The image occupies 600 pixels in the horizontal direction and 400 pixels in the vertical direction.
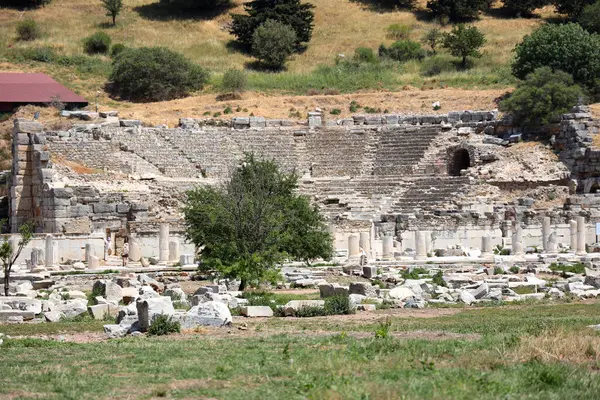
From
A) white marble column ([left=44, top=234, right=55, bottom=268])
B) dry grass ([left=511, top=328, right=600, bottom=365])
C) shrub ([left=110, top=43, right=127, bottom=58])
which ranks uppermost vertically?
shrub ([left=110, top=43, right=127, bottom=58])

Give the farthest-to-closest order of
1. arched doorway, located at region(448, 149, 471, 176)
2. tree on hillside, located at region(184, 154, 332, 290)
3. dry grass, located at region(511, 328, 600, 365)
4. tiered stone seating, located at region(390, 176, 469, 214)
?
1. arched doorway, located at region(448, 149, 471, 176)
2. tiered stone seating, located at region(390, 176, 469, 214)
3. tree on hillside, located at region(184, 154, 332, 290)
4. dry grass, located at region(511, 328, 600, 365)

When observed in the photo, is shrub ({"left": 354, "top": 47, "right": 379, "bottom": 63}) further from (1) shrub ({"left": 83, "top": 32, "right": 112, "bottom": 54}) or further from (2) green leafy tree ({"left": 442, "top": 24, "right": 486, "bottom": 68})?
(1) shrub ({"left": 83, "top": 32, "right": 112, "bottom": 54})

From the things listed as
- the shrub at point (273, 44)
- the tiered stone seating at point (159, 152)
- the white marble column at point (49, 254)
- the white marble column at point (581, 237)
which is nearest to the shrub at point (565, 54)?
the shrub at point (273, 44)

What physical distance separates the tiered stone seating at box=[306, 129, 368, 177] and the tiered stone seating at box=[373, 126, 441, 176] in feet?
2.66

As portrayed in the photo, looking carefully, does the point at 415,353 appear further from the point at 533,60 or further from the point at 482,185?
the point at 533,60

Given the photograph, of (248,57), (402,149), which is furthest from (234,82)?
(402,149)

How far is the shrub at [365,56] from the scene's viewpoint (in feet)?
226

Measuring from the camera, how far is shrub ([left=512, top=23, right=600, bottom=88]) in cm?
5747

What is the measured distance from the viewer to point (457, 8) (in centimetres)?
7512

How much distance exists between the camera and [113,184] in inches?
1743

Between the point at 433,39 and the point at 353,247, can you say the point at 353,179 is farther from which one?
the point at 433,39

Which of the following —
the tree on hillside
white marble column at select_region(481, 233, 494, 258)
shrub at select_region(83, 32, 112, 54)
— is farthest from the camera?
shrub at select_region(83, 32, 112, 54)

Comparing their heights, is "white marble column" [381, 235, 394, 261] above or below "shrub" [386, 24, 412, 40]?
below

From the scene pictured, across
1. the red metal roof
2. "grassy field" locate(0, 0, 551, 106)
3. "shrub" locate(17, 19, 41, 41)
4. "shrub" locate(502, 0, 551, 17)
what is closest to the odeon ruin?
the red metal roof
